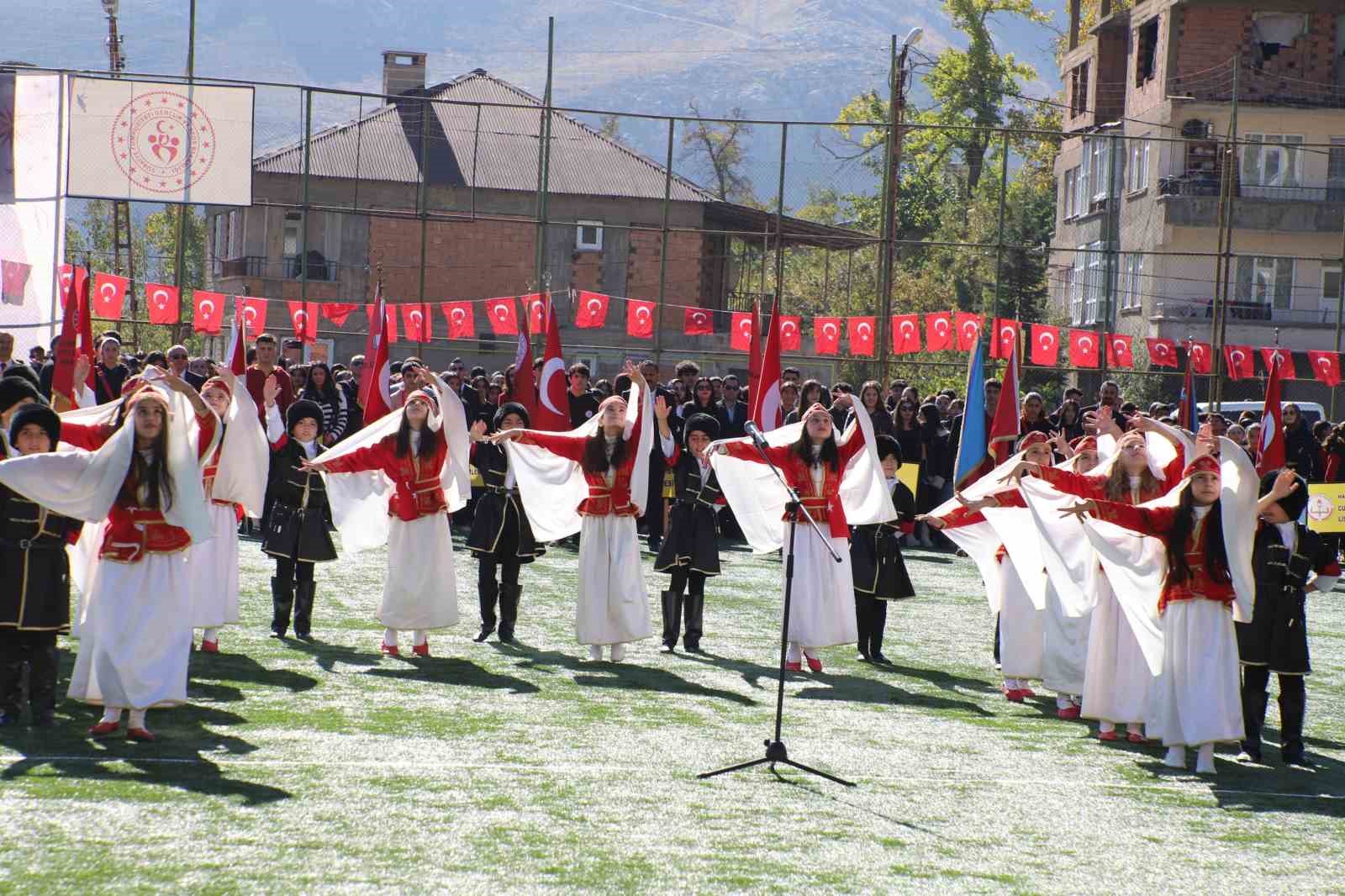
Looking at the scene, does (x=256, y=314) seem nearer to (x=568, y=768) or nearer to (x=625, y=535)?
(x=625, y=535)

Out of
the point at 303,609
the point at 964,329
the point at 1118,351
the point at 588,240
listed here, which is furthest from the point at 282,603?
the point at 588,240

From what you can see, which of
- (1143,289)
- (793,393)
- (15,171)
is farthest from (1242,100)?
(15,171)

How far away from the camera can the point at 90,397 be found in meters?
12.4

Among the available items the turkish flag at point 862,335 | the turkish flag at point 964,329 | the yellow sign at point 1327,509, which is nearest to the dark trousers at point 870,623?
the yellow sign at point 1327,509

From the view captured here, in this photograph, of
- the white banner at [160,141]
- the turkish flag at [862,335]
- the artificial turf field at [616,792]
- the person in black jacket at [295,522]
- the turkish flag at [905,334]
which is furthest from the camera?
the turkish flag at [862,335]

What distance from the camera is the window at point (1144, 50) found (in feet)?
138

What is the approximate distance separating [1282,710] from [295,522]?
6.51m

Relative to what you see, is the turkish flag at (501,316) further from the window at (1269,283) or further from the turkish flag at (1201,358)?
the window at (1269,283)

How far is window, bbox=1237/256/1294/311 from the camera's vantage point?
37438mm

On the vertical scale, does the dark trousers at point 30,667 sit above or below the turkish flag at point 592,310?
below

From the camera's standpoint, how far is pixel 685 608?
39.0 ft

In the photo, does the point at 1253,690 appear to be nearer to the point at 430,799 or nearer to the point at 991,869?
the point at 991,869

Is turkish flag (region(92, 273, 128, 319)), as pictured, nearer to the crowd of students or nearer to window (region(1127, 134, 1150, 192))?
the crowd of students

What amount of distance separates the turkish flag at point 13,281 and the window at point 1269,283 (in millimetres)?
29029
